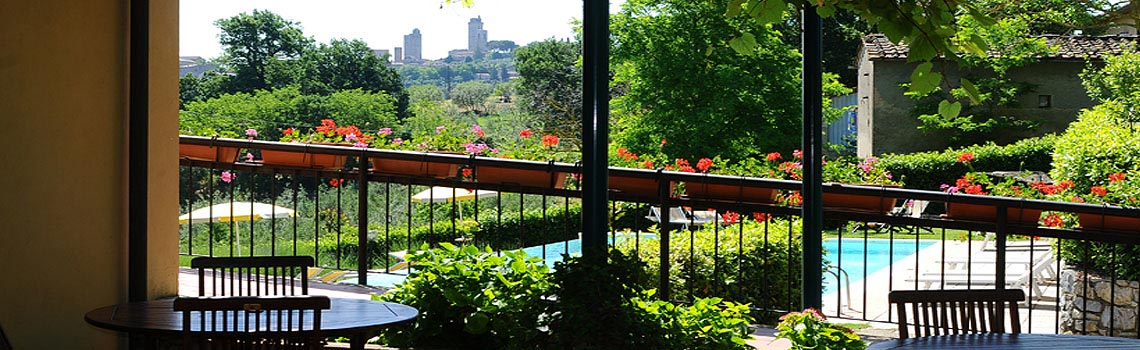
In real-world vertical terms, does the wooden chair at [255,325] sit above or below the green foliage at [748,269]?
above

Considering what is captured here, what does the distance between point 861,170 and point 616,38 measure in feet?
42.5

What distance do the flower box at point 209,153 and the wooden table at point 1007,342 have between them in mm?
3398

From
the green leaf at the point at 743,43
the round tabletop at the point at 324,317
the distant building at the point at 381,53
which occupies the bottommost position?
the round tabletop at the point at 324,317

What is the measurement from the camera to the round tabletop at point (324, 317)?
220cm

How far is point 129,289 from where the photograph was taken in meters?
3.21

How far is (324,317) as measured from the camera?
2346 mm

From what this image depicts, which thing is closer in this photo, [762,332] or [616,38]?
[762,332]

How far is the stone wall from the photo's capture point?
17.6ft

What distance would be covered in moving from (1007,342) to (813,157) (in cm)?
75

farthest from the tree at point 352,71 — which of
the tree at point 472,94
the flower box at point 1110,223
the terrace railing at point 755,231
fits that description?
the flower box at point 1110,223

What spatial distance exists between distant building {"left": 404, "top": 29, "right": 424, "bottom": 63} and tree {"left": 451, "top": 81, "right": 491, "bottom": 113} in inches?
31.4

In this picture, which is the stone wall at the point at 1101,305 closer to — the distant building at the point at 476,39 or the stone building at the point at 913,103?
the distant building at the point at 476,39

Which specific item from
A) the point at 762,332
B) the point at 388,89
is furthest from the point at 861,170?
the point at 388,89

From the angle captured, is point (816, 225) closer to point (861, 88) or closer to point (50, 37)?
point (50, 37)
